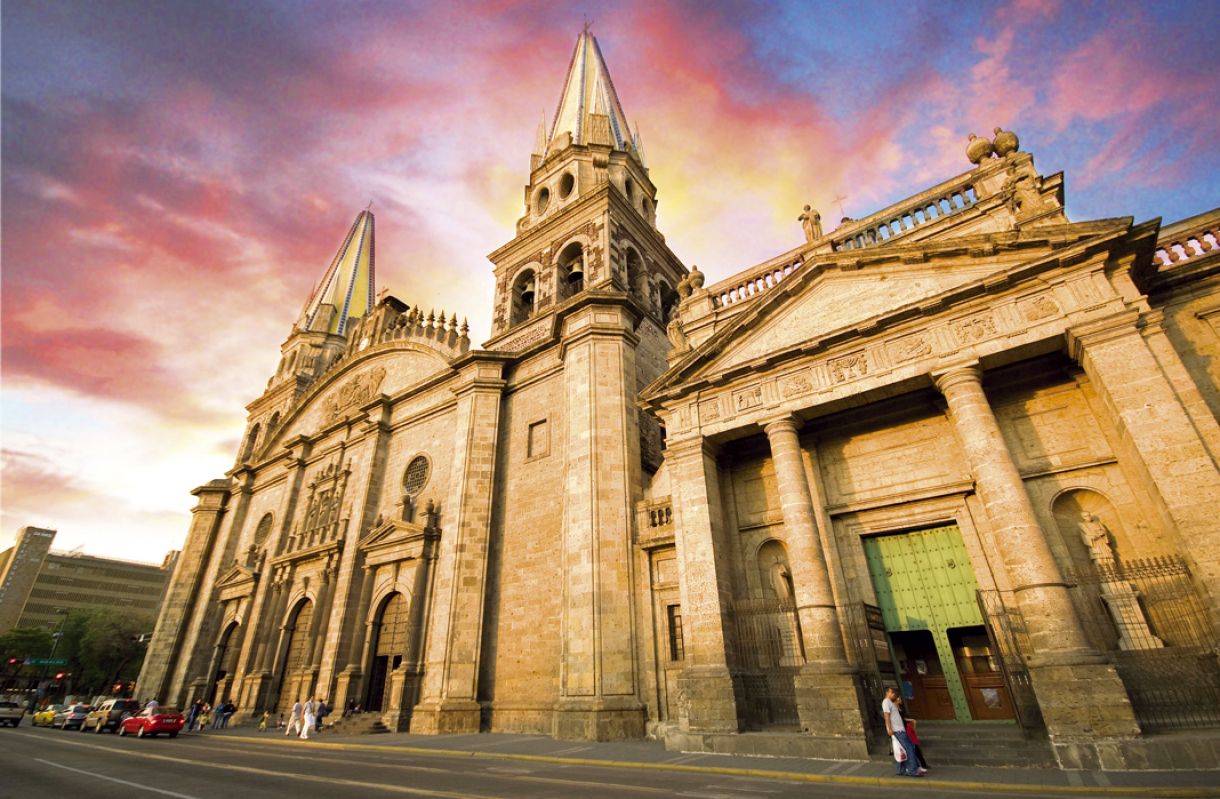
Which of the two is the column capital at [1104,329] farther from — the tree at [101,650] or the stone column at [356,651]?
the tree at [101,650]

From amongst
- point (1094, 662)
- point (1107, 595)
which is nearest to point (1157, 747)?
point (1094, 662)

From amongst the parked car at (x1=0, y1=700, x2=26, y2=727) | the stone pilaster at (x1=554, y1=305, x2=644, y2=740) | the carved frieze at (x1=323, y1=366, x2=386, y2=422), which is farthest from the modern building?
the stone pilaster at (x1=554, y1=305, x2=644, y2=740)

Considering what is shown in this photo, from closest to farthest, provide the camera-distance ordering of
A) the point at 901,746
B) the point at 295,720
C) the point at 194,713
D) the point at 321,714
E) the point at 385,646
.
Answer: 1. the point at 901,746
2. the point at 295,720
3. the point at 321,714
4. the point at 385,646
5. the point at 194,713

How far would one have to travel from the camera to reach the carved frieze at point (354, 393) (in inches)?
1062

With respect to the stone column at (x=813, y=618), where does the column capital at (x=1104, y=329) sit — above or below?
above

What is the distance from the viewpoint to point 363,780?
7.94m

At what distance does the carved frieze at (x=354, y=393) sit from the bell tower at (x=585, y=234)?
7.53m

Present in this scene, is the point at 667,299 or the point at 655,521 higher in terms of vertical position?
the point at 667,299

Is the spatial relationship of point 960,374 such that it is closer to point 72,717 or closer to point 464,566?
point 464,566

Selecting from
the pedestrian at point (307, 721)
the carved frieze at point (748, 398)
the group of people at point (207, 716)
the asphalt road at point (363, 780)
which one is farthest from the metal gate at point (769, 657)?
the group of people at point (207, 716)

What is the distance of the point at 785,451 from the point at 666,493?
14.8 ft

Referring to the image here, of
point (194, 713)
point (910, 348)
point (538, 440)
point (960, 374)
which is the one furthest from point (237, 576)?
point (960, 374)

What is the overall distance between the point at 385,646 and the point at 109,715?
532 inches

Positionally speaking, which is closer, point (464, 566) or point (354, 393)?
point (464, 566)
